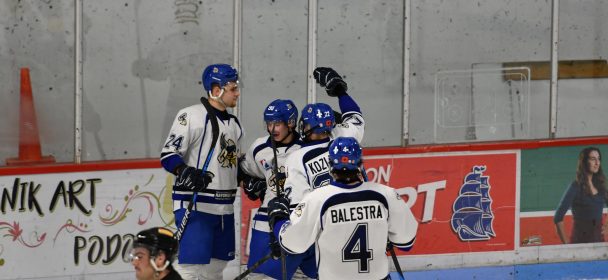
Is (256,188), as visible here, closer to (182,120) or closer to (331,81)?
(182,120)

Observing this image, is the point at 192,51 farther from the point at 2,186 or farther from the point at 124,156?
the point at 2,186

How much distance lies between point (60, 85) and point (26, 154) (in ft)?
1.60

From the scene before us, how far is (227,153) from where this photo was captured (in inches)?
337

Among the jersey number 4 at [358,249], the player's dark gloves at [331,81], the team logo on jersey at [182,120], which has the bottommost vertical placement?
the jersey number 4 at [358,249]

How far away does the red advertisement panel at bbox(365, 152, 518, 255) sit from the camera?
419 inches

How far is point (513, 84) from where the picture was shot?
11.1 metres

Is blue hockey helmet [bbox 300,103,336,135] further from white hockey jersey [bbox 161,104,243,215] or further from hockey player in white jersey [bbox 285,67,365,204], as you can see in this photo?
white hockey jersey [bbox 161,104,243,215]

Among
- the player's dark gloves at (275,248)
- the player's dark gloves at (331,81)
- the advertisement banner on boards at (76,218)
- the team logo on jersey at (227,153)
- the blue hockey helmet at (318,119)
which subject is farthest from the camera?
the advertisement banner on boards at (76,218)

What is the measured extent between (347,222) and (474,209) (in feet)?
12.8

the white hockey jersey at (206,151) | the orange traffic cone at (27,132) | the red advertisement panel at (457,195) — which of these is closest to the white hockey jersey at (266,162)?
the white hockey jersey at (206,151)

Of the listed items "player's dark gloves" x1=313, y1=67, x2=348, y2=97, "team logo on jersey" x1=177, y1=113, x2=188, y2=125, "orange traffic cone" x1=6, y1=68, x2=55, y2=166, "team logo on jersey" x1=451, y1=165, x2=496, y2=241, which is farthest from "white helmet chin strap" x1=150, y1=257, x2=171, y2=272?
"team logo on jersey" x1=451, y1=165, x2=496, y2=241

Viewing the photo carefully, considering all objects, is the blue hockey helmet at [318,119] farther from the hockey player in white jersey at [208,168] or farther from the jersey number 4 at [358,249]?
the jersey number 4 at [358,249]

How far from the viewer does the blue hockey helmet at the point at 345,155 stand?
23.4ft

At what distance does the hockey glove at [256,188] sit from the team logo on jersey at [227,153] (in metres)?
0.15
